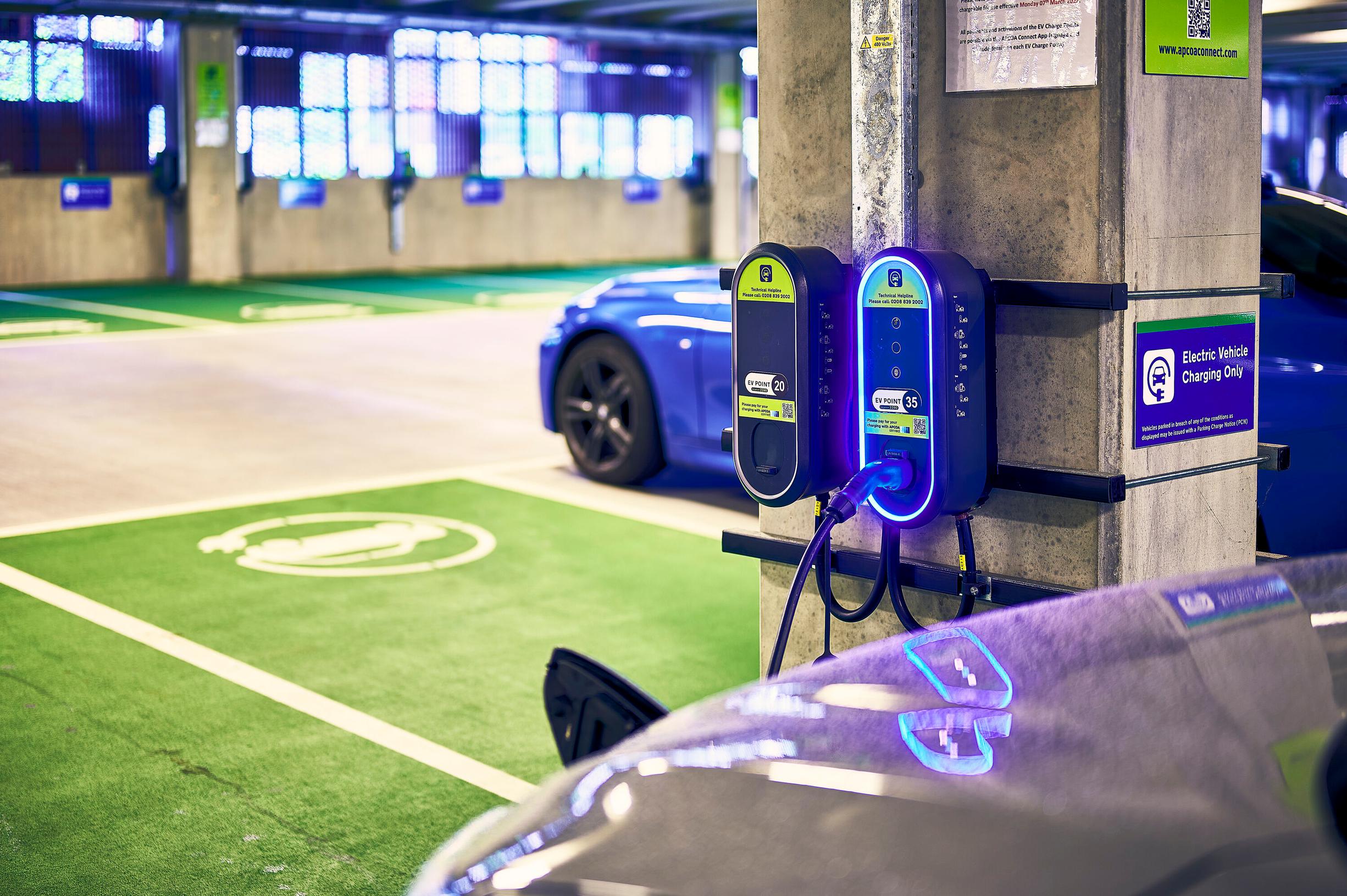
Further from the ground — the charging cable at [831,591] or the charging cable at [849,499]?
the charging cable at [849,499]

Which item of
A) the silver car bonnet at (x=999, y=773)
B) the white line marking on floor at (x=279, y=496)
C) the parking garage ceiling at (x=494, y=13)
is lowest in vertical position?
the white line marking on floor at (x=279, y=496)

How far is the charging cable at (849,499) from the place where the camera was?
131 inches

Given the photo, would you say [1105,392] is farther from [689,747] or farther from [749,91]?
[749,91]

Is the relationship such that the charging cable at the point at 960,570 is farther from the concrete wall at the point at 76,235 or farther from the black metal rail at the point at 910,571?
the concrete wall at the point at 76,235

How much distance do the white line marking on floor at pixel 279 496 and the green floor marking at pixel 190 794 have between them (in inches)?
80.6

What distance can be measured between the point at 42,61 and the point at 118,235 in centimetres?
257

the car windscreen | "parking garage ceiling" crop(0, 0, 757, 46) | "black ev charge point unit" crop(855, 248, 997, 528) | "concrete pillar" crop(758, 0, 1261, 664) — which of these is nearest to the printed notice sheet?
"concrete pillar" crop(758, 0, 1261, 664)

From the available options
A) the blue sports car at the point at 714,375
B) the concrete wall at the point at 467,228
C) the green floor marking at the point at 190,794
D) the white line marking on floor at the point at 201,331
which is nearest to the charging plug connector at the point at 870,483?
the green floor marking at the point at 190,794

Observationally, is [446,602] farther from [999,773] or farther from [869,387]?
[999,773]

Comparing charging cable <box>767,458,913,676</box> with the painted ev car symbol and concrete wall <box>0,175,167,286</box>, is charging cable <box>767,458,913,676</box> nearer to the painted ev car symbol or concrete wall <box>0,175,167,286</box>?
the painted ev car symbol

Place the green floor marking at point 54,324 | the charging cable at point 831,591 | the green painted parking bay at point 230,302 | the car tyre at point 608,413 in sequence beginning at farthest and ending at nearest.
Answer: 1. the green painted parking bay at point 230,302
2. the green floor marking at point 54,324
3. the car tyre at point 608,413
4. the charging cable at point 831,591

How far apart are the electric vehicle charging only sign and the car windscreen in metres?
1.85

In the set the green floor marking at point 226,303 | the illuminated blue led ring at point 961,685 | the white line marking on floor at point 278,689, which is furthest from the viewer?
the green floor marking at point 226,303

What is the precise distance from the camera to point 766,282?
3.51m
